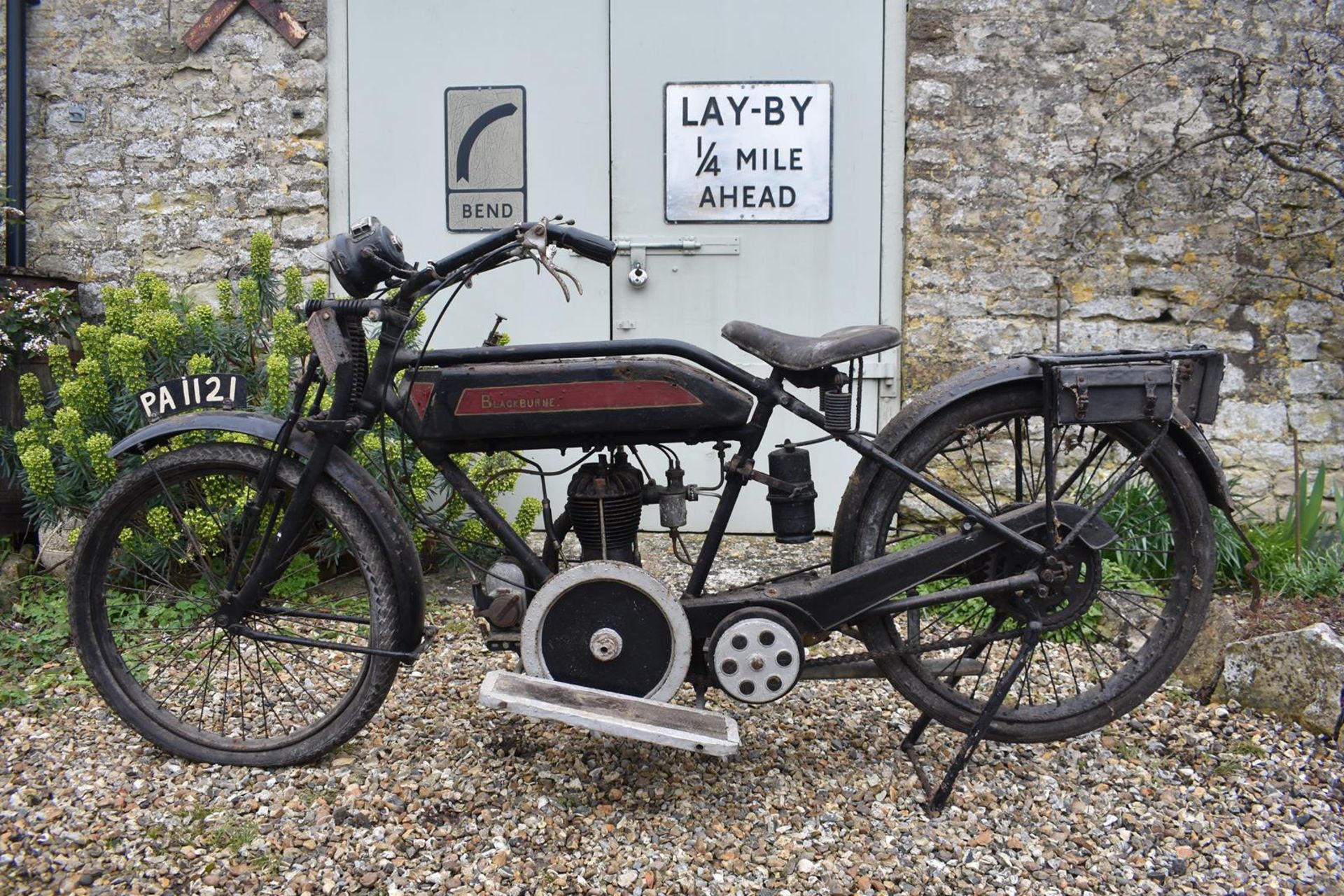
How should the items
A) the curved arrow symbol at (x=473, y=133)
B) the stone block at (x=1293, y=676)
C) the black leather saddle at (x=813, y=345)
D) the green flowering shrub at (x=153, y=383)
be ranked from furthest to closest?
the curved arrow symbol at (x=473, y=133), the green flowering shrub at (x=153, y=383), the stone block at (x=1293, y=676), the black leather saddle at (x=813, y=345)

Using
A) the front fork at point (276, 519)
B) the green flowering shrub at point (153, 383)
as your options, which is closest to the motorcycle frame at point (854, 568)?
the front fork at point (276, 519)

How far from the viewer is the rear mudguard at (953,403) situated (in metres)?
2.31

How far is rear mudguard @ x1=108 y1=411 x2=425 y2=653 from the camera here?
239 centimetres

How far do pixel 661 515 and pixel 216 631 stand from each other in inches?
56.4

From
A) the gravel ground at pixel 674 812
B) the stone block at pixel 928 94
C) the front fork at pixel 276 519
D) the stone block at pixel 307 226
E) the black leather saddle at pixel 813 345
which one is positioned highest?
the stone block at pixel 928 94

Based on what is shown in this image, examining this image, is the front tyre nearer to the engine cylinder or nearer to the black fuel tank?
the black fuel tank

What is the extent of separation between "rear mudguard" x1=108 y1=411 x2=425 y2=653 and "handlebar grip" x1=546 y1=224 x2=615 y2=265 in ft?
2.53

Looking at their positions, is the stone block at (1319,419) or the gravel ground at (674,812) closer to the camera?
the gravel ground at (674,812)

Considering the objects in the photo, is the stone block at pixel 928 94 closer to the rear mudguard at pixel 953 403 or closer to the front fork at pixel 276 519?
the rear mudguard at pixel 953 403

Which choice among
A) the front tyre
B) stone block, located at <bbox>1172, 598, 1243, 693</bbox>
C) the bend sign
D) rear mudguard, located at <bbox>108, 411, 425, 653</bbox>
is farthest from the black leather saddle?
the bend sign

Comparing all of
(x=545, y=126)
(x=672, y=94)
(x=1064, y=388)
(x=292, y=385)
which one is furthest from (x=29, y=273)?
(x=1064, y=388)

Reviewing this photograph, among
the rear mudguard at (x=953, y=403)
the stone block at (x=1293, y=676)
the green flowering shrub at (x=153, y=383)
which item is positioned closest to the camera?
the rear mudguard at (x=953, y=403)

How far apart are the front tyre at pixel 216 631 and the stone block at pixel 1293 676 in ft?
8.00

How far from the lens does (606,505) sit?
2387 mm
